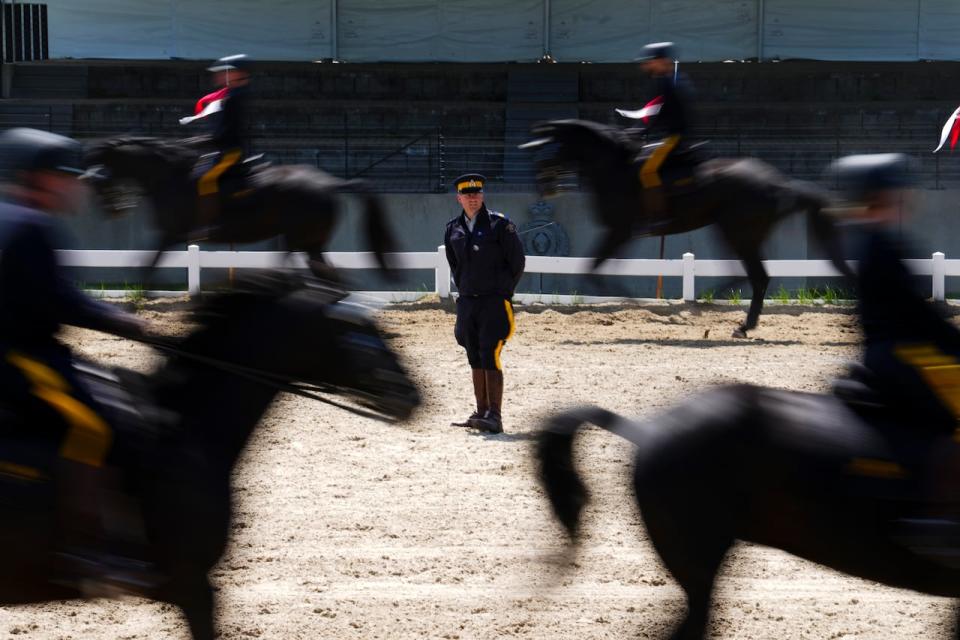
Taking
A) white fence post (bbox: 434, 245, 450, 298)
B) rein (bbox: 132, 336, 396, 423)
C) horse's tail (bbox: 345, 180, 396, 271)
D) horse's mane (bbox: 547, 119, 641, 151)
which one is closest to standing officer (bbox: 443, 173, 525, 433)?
horse's mane (bbox: 547, 119, 641, 151)

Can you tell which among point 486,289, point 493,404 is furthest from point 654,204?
point 493,404

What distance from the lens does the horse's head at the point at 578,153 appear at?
771cm

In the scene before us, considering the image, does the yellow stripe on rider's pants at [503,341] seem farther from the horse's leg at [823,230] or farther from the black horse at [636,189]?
the horse's leg at [823,230]

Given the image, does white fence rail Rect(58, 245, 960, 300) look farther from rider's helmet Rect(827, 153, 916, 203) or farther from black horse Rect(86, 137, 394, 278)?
rider's helmet Rect(827, 153, 916, 203)

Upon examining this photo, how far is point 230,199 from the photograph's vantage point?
1035 cm

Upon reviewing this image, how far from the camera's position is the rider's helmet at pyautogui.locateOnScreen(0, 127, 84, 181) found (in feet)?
12.1

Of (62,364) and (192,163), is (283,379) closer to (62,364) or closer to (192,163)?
(62,364)

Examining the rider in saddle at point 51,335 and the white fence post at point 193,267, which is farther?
the white fence post at point 193,267

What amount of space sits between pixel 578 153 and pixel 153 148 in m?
4.90

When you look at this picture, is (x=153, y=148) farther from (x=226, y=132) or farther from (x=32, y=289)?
(x=32, y=289)

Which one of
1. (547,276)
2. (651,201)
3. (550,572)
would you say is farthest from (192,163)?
(547,276)

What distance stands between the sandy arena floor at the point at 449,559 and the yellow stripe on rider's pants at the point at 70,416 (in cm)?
69

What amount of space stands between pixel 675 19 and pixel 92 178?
14.6m

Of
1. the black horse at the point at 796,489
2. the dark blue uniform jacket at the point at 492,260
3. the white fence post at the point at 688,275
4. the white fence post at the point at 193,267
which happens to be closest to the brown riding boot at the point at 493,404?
the dark blue uniform jacket at the point at 492,260
